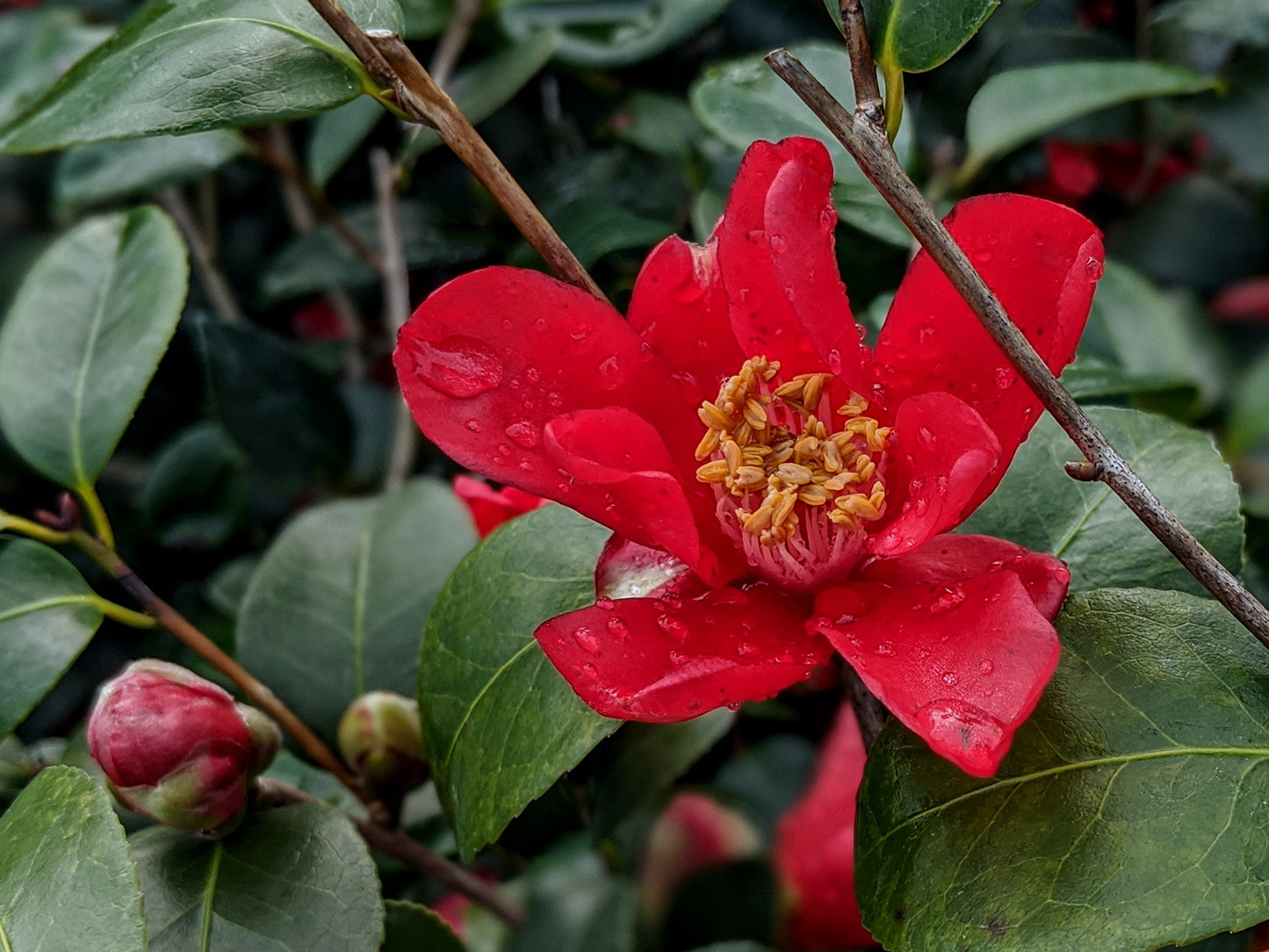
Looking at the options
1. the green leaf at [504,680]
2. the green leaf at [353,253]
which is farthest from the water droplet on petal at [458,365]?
the green leaf at [353,253]

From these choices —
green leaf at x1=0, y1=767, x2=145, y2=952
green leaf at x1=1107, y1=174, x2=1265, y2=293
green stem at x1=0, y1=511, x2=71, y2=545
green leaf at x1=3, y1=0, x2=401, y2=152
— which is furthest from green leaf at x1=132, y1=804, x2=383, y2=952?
green leaf at x1=1107, y1=174, x2=1265, y2=293

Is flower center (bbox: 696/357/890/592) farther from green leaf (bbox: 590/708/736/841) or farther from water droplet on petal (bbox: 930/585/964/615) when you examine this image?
green leaf (bbox: 590/708/736/841)

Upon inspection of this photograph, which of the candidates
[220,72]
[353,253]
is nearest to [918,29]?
[220,72]

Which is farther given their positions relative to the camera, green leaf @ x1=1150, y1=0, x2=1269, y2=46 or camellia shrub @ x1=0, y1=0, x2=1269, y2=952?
green leaf @ x1=1150, y1=0, x2=1269, y2=46

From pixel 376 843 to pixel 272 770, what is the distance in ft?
0.54

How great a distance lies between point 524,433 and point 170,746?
0.29m

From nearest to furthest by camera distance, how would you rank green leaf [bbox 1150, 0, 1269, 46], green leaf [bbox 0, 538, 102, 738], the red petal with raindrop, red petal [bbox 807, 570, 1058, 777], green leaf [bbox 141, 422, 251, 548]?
red petal [bbox 807, 570, 1058, 777] → the red petal with raindrop → green leaf [bbox 0, 538, 102, 738] → green leaf [bbox 1150, 0, 1269, 46] → green leaf [bbox 141, 422, 251, 548]

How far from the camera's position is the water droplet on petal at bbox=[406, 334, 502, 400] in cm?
62

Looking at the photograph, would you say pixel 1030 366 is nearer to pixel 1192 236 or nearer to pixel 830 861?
pixel 830 861

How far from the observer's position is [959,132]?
1.12 meters

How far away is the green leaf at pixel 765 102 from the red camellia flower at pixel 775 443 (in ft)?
1.09

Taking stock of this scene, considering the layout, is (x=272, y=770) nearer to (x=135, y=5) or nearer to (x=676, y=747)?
(x=676, y=747)

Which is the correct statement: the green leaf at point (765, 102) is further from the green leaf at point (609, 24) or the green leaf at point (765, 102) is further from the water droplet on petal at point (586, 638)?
the water droplet on petal at point (586, 638)

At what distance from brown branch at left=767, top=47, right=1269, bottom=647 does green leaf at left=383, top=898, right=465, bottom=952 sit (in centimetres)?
56
